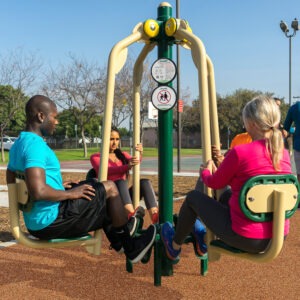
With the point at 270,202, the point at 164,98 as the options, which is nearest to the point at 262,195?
the point at 270,202

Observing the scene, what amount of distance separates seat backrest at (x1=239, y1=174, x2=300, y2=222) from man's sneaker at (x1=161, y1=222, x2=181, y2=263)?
948 mm

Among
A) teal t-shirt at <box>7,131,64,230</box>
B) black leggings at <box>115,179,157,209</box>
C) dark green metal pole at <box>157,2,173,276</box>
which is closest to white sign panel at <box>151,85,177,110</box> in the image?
dark green metal pole at <box>157,2,173,276</box>

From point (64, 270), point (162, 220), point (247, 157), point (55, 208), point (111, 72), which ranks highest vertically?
point (111, 72)

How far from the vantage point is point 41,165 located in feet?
8.59

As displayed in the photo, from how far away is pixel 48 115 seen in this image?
288 centimetres

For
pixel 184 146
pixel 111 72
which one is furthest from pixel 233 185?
pixel 184 146

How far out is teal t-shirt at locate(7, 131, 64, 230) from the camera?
8.70ft

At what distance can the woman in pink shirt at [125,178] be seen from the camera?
13.1ft

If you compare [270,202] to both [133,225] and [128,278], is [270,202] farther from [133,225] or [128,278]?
[128,278]

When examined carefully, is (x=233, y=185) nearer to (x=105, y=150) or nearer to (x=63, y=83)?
(x=105, y=150)

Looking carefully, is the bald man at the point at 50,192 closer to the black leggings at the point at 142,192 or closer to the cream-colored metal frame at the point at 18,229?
the cream-colored metal frame at the point at 18,229

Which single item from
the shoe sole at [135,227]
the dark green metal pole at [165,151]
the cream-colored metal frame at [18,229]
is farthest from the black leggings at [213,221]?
the cream-colored metal frame at [18,229]

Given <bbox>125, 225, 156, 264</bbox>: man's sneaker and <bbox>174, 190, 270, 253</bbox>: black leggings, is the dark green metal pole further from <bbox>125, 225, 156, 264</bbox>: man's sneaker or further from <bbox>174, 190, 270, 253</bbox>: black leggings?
<bbox>174, 190, 270, 253</bbox>: black leggings

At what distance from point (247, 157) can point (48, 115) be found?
138cm
